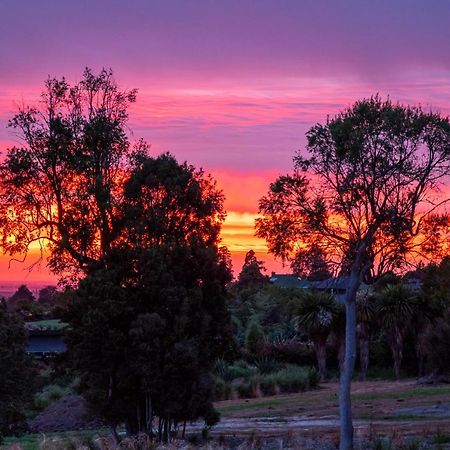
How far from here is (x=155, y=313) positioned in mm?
23016

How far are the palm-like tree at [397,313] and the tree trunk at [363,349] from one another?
1.03 m

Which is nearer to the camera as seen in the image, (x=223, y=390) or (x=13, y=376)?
(x=13, y=376)

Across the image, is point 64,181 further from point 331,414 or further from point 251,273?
point 251,273

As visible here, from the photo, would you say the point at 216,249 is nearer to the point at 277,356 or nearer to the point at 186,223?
the point at 186,223

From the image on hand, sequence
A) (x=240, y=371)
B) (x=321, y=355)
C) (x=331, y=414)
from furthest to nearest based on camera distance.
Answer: (x=321, y=355)
(x=240, y=371)
(x=331, y=414)

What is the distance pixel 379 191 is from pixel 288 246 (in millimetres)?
2813

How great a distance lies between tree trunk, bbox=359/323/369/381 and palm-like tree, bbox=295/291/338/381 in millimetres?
1622

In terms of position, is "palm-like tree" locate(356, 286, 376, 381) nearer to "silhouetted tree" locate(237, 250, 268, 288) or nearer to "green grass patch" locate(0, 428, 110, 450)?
"green grass patch" locate(0, 428, 110, 450)

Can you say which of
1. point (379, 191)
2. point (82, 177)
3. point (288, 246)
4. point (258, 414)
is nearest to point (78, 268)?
point (82, 177)

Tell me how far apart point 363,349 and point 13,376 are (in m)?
31.2

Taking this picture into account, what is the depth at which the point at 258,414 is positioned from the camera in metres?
33.5

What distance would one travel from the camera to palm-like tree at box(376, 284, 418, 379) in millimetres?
47125

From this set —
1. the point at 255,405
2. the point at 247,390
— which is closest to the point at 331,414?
the point at 255,405

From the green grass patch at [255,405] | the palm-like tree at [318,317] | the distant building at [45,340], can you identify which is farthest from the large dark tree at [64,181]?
the distant building at [45,340]
